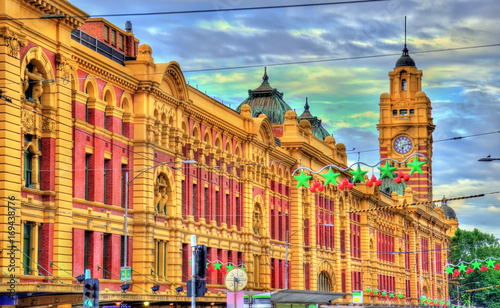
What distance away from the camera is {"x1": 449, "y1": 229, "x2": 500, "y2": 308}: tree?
588 feet

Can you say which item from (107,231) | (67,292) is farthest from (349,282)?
(67,292)

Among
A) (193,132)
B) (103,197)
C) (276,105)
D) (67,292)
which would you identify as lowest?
(67,292)

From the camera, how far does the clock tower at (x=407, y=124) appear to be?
18462 cm

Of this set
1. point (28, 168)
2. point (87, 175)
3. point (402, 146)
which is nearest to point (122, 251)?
point (87, 175)

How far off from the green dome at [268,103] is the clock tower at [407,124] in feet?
283

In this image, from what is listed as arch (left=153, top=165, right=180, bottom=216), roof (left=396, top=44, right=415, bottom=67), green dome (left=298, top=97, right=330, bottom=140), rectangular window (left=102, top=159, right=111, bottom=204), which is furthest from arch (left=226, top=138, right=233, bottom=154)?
roof (left=396, top=44, right=415, bottom=67)

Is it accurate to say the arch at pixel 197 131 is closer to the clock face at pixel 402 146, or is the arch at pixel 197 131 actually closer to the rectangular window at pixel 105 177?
the rectangular window at pixel 105 177

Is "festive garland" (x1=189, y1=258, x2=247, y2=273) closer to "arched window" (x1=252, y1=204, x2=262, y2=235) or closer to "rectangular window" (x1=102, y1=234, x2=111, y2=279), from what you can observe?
"arched window" (x1=252, y1=204, x2=262, y2=235)

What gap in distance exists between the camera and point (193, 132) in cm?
6681

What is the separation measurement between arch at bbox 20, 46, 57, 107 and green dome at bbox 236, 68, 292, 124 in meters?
50.3

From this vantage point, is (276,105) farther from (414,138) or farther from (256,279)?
(414,138)

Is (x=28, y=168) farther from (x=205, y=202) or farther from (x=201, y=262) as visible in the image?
(x=205, y=202)

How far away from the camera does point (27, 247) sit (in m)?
45.7

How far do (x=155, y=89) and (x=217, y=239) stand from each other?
50.7ft
